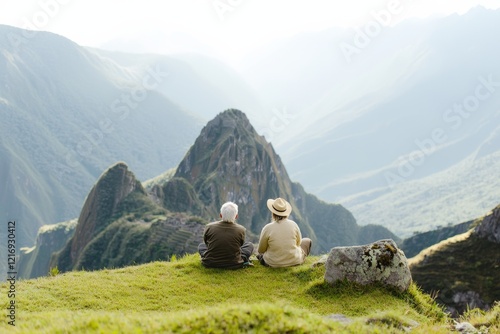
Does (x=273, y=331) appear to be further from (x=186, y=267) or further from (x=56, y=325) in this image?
(x=186, y=267)

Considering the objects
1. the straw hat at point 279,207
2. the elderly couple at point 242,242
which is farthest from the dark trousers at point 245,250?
the straw hat at point 279,207

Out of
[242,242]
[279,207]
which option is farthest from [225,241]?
[279,207]

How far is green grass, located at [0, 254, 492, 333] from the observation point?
8.35 m

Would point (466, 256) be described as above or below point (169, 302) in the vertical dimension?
below

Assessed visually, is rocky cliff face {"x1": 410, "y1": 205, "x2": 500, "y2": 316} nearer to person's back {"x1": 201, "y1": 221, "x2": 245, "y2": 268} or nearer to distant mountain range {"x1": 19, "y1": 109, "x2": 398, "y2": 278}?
distant mountain range {"x1": 19, "y1": 109, "x2": 398, "y2": 278}

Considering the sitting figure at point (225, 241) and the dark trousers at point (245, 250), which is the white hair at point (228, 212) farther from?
the dark trousers at point (245, 250)

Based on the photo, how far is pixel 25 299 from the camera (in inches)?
531

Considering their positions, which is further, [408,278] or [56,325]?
[408,278]

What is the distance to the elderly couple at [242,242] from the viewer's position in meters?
17.9

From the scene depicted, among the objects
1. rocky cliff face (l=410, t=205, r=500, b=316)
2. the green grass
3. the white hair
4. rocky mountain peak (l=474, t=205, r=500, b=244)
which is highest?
the white hair

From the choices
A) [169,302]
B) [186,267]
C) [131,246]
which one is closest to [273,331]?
[169,302]

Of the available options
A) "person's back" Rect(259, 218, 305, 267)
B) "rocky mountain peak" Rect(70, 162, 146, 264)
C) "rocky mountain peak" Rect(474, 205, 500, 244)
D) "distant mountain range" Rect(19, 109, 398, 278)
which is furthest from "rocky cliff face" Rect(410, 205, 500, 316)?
"person's back" Rect(259, 218, 305, 267)

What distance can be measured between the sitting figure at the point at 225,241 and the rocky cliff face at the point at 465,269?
92271 millimetres

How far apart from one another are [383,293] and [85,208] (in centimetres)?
11929
